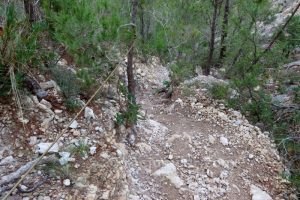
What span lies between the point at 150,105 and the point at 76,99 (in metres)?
2.10

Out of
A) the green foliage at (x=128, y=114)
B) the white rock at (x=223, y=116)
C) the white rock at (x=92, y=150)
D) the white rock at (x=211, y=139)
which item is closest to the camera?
the white rock at (x=92, y=150)

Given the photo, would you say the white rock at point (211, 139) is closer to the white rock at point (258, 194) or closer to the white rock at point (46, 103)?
the white rock at point (258, 194)

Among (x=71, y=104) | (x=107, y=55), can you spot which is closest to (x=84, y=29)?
(x=107, y=55)

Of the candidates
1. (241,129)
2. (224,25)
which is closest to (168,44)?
(224,25)

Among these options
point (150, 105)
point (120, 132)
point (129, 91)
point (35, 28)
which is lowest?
point (150, 105)

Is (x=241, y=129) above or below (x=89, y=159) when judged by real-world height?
below

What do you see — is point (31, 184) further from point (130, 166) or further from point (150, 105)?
point (150, 105)

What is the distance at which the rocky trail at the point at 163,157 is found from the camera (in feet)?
8.17

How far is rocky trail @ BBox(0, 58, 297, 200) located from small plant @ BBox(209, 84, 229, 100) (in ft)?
0.53

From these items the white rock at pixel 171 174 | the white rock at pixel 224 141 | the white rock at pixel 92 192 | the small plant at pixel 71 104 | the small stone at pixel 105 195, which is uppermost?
the small plant at pixel 71 104

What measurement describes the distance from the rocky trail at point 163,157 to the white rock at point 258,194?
10mm

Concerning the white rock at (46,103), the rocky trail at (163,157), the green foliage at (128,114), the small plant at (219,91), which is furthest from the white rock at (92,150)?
the small plant at (219,91)

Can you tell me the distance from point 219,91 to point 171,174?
6.48 ft

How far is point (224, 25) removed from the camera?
258 inches
